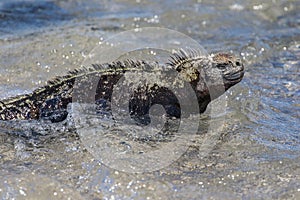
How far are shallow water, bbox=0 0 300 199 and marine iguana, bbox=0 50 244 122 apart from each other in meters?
0.23

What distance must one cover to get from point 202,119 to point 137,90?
73 centimetres

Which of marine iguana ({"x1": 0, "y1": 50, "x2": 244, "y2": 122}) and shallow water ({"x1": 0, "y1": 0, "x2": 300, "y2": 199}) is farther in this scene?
marine iguana ({"x1": 0, "y1": 50, "x2": 244, "y2": 122})

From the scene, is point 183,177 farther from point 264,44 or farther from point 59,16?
point 59,16

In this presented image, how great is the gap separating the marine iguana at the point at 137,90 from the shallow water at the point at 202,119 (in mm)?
233

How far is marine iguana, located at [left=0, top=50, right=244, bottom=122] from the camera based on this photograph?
213 inches

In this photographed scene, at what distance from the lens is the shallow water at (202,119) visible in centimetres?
421

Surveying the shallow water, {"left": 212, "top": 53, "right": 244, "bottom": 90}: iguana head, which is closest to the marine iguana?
{"left": 212, "top": 53, "right": 244, "bottom": 90}: iguana head

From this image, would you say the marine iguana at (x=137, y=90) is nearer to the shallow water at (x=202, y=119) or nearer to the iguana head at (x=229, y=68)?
the iguana head at (x=229, y=68)

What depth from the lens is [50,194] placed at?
411 cm

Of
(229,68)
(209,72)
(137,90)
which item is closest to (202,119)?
(209,72)

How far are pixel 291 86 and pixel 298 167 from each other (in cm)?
263

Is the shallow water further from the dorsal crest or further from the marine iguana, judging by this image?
the dorsal crest

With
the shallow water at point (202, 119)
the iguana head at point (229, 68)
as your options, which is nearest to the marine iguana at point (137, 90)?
the iguana head at point (229, 68)

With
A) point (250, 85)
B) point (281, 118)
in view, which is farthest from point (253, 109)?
point (250, 85)
